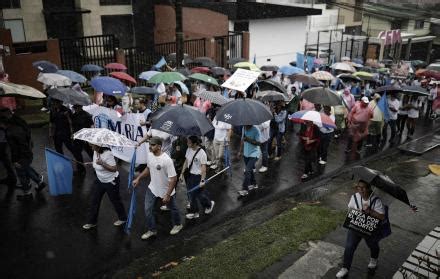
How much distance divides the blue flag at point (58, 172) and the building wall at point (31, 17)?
1790cm

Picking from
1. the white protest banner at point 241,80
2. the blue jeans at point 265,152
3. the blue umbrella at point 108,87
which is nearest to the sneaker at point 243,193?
the blue jeans at point 265,152

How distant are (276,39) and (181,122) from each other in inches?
698

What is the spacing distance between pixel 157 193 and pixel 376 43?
82.3 feet

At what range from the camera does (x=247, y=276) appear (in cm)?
576

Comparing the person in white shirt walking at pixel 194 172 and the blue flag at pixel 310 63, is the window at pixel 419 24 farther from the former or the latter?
the person in white shirt walking at pixel 194 172

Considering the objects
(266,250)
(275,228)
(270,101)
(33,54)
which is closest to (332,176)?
(270,101)

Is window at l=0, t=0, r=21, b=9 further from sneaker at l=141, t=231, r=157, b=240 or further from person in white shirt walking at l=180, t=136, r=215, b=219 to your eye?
sneaker at l=141, t=231, r=157, b=240

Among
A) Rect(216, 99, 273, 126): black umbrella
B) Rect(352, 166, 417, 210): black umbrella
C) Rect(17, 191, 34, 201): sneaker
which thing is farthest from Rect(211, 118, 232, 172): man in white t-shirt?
Rect(352, 166, 417, 210): black umbrella

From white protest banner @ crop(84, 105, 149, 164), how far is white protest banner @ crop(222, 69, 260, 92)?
8.51 ft

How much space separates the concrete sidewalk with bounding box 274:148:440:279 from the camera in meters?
5.98

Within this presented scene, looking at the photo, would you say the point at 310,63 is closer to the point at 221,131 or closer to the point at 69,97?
the point at 221,131

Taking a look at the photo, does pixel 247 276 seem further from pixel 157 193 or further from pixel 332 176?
pixel 332 176

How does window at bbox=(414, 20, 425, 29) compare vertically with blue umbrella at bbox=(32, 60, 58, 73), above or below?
above

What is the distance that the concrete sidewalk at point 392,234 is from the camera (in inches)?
235
